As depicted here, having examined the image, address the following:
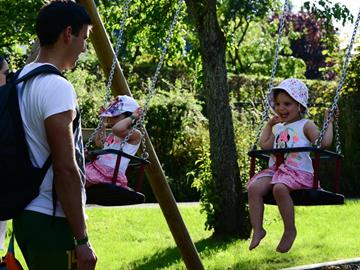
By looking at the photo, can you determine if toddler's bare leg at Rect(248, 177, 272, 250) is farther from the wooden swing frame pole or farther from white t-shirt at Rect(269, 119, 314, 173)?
the wooden swing frame pole

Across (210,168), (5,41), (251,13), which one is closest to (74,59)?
(210,168)

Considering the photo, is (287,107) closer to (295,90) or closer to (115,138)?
(295,90)

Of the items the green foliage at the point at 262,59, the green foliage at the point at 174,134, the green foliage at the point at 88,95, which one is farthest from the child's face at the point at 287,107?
the green foliage at the point at 262,59

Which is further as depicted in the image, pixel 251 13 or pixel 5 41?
pixel 251 13

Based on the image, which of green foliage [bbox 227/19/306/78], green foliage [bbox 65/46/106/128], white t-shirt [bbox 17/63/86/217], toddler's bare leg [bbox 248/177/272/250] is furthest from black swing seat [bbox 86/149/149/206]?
green foliage [bbox 227/19/306/78]

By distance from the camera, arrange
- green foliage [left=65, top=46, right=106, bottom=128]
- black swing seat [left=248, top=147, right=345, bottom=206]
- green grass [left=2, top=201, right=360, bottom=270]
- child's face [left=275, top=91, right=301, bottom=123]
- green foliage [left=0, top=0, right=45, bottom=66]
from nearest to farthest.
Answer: black swing seat [left=248, top=147, right=345, bottom=206] → child's face [left=275, top=91, right=301, bottom=123] → green grass [left=2, top=201, right=360, bottom=270] → green foliage [left=65, top=46, right=106, bottom=128] → green foliage [left=0, top=0, right=45, bottom=66]

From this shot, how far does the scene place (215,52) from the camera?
8.95m

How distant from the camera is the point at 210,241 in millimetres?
9109

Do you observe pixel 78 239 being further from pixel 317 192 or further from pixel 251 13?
pixel 251 13

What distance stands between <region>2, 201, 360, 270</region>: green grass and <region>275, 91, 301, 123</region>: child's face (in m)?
3.20

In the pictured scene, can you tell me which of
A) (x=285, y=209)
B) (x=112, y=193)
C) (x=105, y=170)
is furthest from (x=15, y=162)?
(x=285, y=209)

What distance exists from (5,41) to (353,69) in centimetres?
648

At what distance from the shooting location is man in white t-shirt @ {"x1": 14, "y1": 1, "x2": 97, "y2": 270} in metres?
3.08

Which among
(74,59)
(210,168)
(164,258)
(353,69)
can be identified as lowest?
(164,258)
